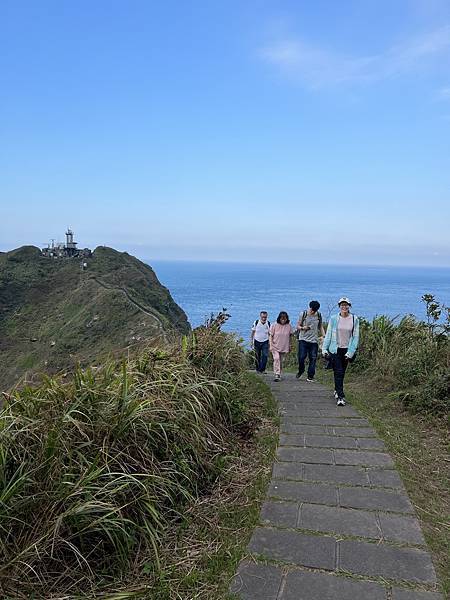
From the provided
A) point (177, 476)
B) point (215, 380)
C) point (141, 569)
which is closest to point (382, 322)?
point (215, 380)

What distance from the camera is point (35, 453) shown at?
8.61 ft

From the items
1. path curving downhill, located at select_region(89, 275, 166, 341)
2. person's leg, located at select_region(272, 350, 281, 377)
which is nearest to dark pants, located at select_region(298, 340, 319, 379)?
person's leg, located at select_region(272, 350, 281, 377)

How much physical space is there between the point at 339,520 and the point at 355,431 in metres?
1.86

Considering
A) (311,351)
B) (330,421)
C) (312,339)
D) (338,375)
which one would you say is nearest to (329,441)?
(330,421)

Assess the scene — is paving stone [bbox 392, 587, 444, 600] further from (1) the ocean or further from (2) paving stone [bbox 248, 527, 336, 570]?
(1) the ocean

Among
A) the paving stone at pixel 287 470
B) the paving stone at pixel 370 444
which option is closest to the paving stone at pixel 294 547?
the paving stone at pixel 287 470

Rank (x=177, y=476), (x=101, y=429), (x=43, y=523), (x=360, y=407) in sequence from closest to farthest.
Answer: (x=43, y=523)
(x=101, y=429)
(x=177, y=476)
(x=360, y=407)

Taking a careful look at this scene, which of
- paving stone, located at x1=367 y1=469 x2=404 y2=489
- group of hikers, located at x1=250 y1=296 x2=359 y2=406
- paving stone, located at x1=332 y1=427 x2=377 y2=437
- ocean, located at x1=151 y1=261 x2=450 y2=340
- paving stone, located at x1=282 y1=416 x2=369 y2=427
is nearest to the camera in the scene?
paving stone, located at x1=367 y1=469 x2=404 y2=489

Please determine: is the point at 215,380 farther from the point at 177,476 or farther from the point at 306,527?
the point at 306,527

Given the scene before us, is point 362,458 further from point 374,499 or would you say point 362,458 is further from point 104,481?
point 104,481

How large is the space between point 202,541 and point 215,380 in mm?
1853

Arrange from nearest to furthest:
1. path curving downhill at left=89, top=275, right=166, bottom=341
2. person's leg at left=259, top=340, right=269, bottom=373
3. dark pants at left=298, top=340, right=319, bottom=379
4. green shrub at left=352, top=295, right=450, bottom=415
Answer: green shrub at left=352, top=295, right=450, bottom=415, dark pants at left=298, top=340, right=319, bottom=379, person's leg at left=259, top=340, right=269, bottom=373, path curving downhill at left=89, top=275, right=166, bottom=341

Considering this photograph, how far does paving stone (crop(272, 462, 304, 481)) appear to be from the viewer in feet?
11.4

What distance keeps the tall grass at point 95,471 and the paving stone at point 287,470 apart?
458 mm
